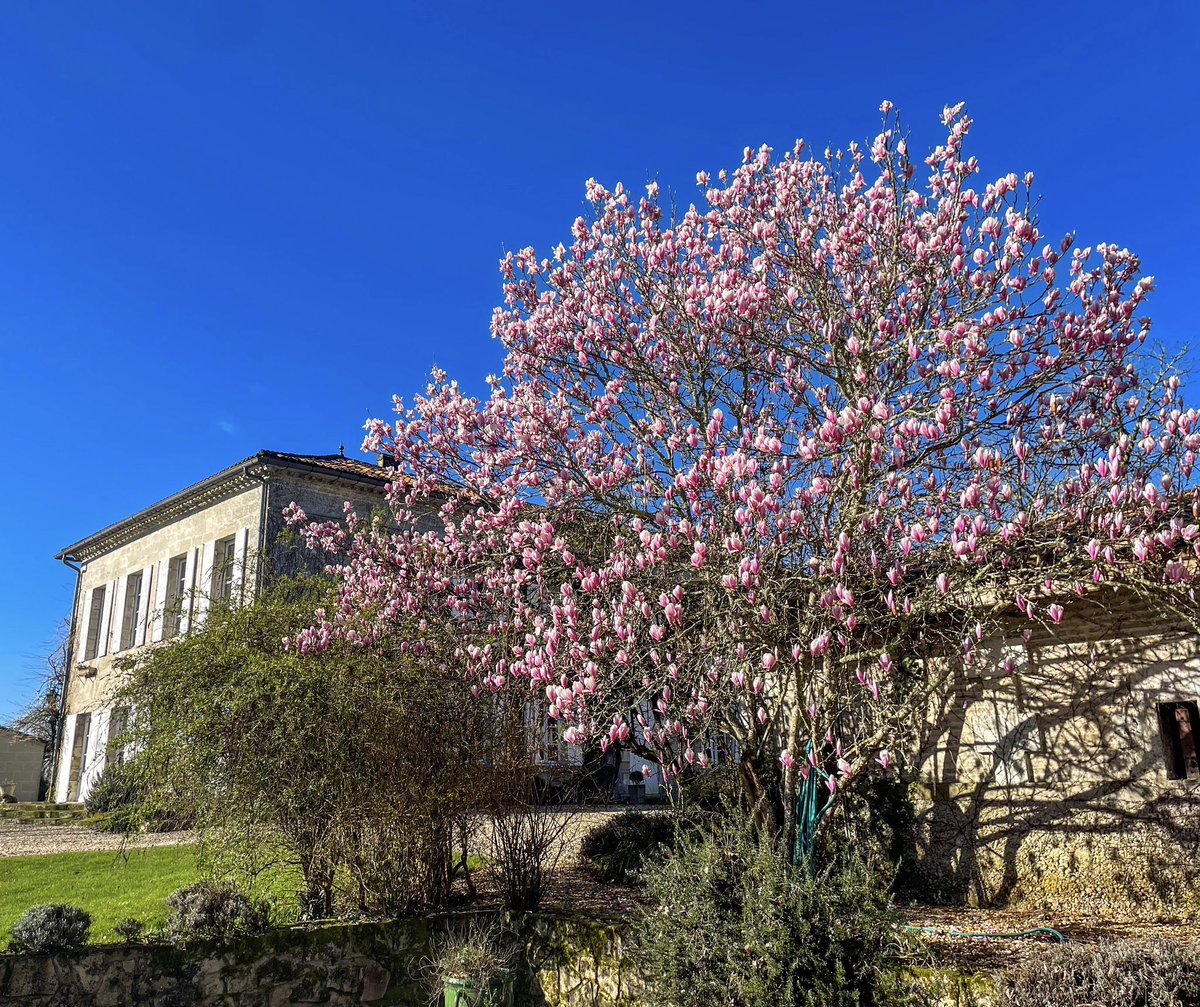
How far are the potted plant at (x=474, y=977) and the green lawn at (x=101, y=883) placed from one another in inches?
105

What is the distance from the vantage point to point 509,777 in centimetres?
724

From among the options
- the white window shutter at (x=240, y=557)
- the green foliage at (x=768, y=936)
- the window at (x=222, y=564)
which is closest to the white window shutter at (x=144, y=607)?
the window at (x=222, y=564)

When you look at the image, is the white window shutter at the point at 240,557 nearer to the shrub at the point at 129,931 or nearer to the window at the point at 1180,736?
the shrub at the point at 129,931

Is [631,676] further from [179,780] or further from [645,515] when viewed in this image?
[179,780]

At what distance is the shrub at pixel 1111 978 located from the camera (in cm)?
403

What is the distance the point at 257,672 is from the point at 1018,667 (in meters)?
5.94

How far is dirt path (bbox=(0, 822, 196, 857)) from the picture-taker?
11.9 m

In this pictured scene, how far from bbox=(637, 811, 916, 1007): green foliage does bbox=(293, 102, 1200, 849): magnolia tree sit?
108cm

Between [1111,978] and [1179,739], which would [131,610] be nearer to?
[1179,739]

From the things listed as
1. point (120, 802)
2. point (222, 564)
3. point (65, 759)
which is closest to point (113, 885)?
point (120, 802)

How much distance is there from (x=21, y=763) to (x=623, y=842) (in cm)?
2245

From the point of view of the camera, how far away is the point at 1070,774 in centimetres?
670

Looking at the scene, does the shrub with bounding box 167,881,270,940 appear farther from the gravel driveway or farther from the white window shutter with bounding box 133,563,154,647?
the white window shutter with bounding box 133,563,154,647

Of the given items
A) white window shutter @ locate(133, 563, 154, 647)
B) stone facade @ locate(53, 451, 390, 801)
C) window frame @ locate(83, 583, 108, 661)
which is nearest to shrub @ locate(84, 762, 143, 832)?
stone facade @ locate(53, 451, 390, 801)
